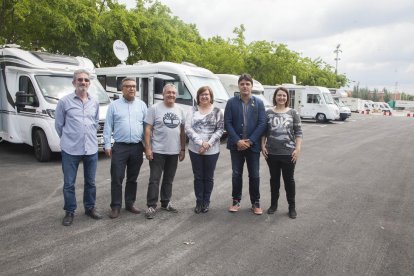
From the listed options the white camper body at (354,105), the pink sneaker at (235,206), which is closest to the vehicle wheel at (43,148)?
the pink sneaker at (235,206)

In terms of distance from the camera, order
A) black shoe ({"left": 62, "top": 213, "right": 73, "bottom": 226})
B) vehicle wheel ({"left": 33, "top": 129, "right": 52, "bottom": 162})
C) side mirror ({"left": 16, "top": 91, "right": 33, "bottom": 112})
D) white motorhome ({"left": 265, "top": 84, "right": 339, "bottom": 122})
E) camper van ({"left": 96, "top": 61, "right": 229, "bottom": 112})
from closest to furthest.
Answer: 1. black shoe ({"left": 62, "top": 213, "right": 73, "bottom": 226})
2. side mirror ({"left": 16, "top": 91, "right": 33, "bottom": 112})
3. vehicle wheel ({"left": 33, "top": 129, "right": 52, "bottom": 162})
4. camper van ({"left": 96, "top": 61, "right": 229, "bottom": 112})
5. white motorhome ({"left": 265, "top": 84, "right": 339, "bottom": 122})

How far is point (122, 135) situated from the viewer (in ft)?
16.3

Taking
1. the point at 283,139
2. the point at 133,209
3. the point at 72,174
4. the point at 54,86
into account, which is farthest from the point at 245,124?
the point at 54,86

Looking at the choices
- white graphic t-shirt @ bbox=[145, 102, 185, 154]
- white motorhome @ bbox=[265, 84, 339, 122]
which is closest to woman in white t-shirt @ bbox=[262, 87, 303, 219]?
white graphic t-shirt @ bbox=[145, 102, 185, 154]

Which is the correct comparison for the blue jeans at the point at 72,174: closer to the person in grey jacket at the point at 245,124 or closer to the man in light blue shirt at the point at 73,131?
the man in light blue shirt at the point at 73,131

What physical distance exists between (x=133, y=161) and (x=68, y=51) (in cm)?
1087

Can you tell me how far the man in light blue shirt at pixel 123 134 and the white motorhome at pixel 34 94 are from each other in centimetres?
391

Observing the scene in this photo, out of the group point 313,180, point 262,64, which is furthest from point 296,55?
point 313,180

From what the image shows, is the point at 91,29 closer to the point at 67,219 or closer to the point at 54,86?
the point at 54,86

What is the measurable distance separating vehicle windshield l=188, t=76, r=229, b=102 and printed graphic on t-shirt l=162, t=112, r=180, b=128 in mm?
7420

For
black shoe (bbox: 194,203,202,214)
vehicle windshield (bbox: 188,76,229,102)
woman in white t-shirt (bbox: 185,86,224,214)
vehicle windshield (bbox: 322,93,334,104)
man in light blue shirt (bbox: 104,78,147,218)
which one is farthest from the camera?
vehicle windshield (bbox: 322,93,334,104)

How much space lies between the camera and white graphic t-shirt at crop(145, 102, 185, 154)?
5059 millimetres

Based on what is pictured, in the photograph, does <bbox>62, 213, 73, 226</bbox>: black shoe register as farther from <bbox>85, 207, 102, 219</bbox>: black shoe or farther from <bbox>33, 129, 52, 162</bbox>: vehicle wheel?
<bbox>33, 129, 52, 162</bbox>: vehicle wheel

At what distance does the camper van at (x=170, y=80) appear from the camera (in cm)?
1243
